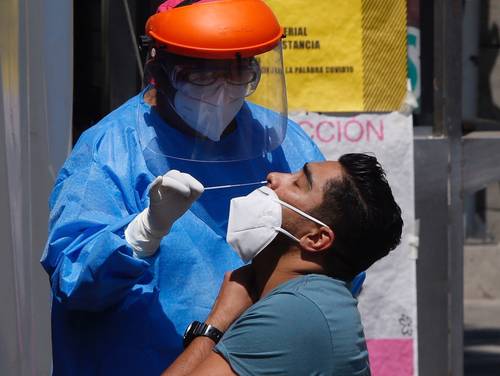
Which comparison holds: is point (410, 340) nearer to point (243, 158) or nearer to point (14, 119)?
point (243, 158)

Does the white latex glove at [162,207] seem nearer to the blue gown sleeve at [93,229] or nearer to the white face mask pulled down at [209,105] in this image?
the blue gown sleeve at [93,229]

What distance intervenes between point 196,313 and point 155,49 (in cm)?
66

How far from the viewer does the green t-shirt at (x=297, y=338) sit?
214 centimetres

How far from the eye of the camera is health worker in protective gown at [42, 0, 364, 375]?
7.98 feet

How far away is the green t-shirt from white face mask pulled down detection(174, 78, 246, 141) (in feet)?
2.22

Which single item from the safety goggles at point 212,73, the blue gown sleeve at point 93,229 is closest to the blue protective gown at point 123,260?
the blue gown sleeve at point 93,229

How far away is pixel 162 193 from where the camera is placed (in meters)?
2.34

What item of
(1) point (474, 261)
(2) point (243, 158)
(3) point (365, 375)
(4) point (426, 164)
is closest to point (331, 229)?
(3) point (365, 375)

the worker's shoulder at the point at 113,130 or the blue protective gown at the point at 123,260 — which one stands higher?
the worker's shoulder at the point at 113,130

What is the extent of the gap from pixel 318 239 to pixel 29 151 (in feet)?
3.47

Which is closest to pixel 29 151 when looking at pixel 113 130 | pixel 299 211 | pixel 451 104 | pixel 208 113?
pixel 113 130

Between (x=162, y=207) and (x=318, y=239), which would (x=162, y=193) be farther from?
(x=318, y=239)

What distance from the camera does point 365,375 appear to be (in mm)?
2252

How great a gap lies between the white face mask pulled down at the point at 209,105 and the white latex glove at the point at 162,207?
43 cm
